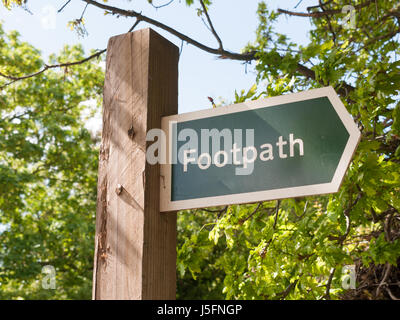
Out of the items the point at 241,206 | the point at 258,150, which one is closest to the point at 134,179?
the point at 258,150

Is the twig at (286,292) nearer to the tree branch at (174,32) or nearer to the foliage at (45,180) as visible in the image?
the tree branch at (174,32)

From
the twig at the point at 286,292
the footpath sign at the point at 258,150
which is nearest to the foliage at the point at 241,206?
the twig at the point at 286,292

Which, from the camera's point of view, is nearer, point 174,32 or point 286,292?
point 286,292

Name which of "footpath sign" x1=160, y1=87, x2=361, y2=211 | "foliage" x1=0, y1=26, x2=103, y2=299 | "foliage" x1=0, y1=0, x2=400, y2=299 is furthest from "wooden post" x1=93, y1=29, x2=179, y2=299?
"foliage" x1=0, y1=26, x2=103, y2=299

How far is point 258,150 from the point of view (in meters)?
1.27

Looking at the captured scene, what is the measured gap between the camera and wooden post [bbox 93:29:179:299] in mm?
1267

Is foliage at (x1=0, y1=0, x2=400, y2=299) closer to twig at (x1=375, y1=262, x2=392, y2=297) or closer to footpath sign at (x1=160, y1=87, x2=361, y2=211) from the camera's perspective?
twig at (x1=375, y1=262, x2=392, y2=297)

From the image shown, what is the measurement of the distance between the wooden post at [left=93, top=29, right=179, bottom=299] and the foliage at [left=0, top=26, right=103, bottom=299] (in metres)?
7.67

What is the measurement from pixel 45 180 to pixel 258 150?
34.1ft

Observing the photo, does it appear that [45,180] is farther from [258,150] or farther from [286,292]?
[258,150]

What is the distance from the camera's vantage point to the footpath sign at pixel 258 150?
46.0 inches

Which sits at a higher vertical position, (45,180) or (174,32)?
(45,180)

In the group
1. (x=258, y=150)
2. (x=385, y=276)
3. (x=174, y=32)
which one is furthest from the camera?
(x=385, y=276)

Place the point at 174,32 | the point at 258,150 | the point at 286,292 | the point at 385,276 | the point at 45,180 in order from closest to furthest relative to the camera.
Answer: the point at 258,150 → the point at 286,292 → the point at 174,32 → the point at 385,276 → the point at 45,180
